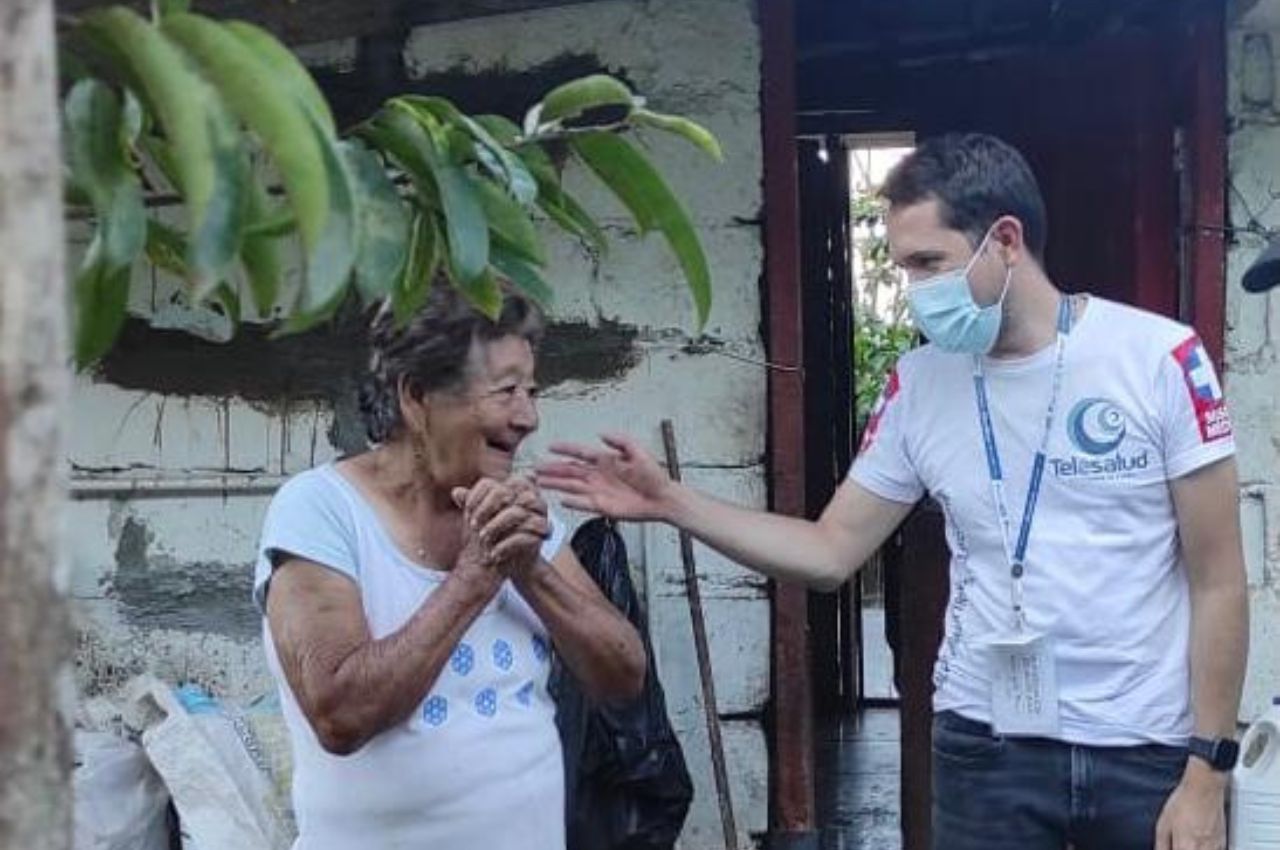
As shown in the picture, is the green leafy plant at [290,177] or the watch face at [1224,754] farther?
the watch face at [1224,754]

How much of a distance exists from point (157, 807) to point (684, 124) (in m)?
3.24

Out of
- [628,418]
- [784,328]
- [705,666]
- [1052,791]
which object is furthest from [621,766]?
[1052,791]

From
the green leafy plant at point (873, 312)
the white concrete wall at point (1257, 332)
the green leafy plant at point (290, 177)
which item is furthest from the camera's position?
the green leafy plant at point (873, 312)

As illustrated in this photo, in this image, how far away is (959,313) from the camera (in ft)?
9.76

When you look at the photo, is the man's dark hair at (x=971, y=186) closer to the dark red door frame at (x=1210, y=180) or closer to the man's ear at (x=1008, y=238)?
the man's ear at (x=1008, y=238)

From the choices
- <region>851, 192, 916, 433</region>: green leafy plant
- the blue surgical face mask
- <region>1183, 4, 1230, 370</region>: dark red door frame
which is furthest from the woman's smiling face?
<region>851, 192, 916, 433</region>: green leafy plant

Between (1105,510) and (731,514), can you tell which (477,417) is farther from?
(1105,510)

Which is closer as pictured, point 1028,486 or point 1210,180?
point 1028,486

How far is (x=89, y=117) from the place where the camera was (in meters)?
1.23

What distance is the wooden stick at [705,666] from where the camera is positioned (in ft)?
14.2

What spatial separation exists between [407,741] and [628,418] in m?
1.97

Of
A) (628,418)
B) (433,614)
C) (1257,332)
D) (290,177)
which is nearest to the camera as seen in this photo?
(290,177)

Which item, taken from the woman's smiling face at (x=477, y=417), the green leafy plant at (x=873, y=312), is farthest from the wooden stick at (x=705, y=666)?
the green leafy plant at (x=873, y=312)

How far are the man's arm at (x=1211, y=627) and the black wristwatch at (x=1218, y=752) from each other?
0.03 ft
